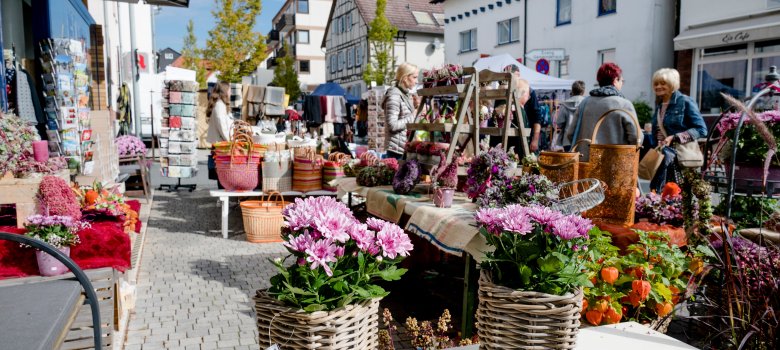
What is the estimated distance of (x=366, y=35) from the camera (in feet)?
120

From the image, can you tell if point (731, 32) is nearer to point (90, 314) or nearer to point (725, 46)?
point (725, 46)

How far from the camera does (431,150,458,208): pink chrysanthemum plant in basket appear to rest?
347 cm

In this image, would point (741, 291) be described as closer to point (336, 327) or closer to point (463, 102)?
point (336, 327)

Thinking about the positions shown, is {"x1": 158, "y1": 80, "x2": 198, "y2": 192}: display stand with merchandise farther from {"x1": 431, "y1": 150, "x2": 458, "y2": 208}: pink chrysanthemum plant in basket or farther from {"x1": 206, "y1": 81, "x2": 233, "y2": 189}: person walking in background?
{"x1": 431, "y1": 150, "x2": 458, "y2": 208}: pink chrysanthemum plant in basket

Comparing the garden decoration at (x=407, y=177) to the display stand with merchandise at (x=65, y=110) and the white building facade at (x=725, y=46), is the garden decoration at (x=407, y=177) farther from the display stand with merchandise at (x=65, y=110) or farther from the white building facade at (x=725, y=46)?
the white building facade at (x=725, y=46)

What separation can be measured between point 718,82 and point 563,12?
20.0 feet

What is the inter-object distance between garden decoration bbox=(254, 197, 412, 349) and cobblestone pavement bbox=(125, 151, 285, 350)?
6.76 feet

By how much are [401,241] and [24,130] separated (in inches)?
139

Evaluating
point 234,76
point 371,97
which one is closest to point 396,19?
point 234,76

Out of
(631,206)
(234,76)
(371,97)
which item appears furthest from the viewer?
(234,76)

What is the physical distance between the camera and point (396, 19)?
34.2m

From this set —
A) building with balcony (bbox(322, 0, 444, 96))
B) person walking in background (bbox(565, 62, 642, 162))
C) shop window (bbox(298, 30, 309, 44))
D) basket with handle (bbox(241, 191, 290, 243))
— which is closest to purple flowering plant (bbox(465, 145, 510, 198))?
person walking in background (bbox(565, 62, 642, 162))

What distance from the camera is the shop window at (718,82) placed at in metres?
13.9

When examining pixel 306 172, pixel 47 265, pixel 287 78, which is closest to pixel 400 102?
pixel 306 172
